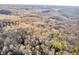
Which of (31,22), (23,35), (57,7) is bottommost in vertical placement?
(23,35)

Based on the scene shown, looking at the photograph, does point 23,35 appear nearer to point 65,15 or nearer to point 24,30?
point 24,30

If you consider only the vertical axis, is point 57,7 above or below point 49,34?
above

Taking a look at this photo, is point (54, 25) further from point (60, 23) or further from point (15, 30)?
point (15, 30)
